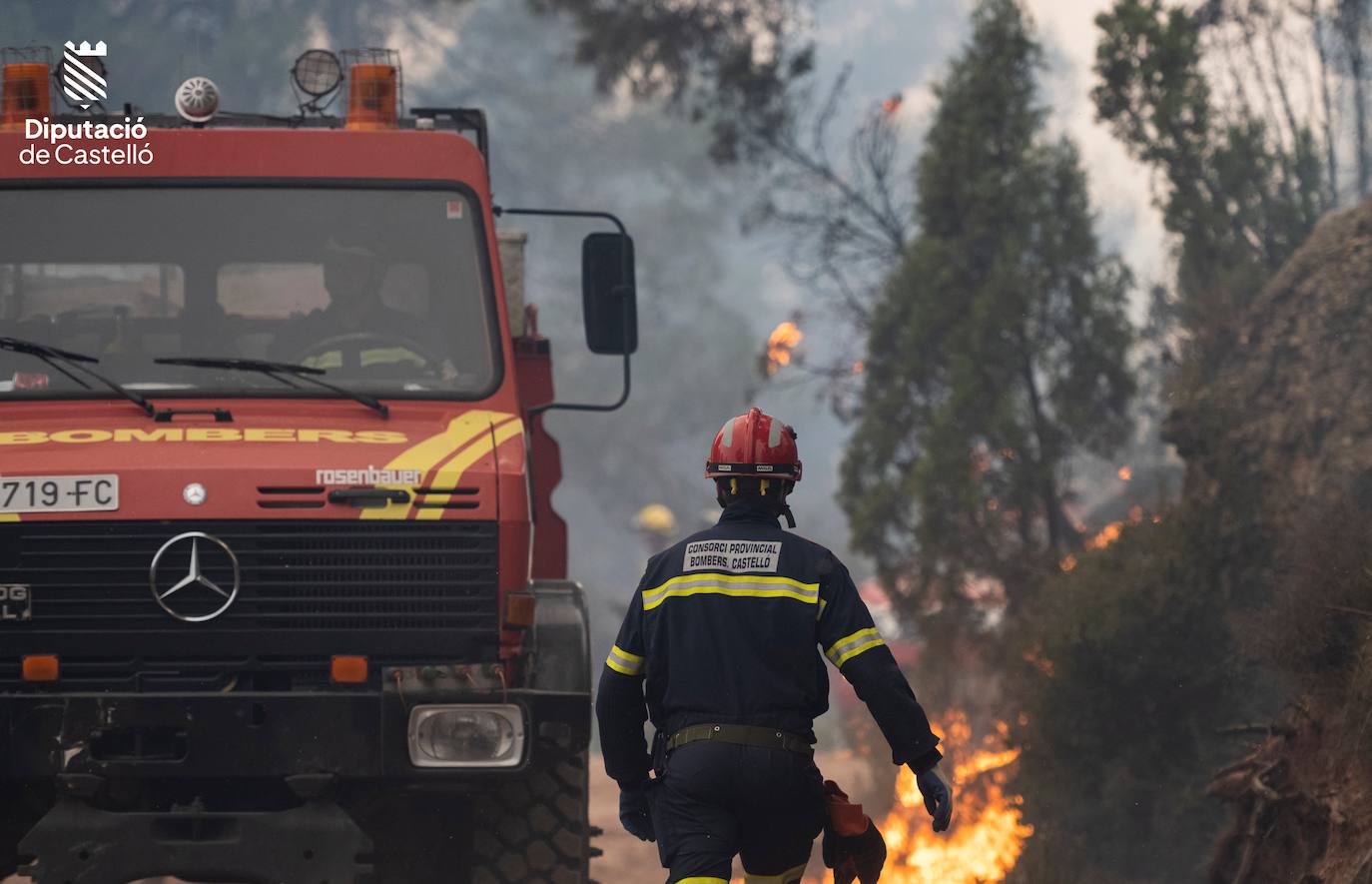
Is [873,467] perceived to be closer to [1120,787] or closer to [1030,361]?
[1030,361]

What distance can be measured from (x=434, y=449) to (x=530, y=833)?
1.51m

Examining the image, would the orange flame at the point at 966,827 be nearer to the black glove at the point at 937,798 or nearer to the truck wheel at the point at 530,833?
the truck wheel at the point at 530,833

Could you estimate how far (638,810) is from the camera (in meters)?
5.50

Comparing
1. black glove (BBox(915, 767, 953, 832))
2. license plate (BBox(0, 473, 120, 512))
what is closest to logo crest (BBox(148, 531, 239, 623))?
license plate (BBox(0, 473, 120, 512))

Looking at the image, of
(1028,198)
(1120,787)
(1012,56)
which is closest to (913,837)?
(1120,787)

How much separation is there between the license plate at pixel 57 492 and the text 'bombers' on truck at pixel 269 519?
0.01 meters

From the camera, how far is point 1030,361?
14.9 metres

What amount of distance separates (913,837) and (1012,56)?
6.47m

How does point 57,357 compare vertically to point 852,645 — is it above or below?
above

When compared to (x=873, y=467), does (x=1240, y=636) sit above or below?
below

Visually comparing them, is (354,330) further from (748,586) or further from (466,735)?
(748,586)

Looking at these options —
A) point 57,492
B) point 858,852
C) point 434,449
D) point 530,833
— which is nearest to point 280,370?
point 434,449

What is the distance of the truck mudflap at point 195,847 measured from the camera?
6000mm

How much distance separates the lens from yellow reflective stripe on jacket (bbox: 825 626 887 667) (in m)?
5.25
